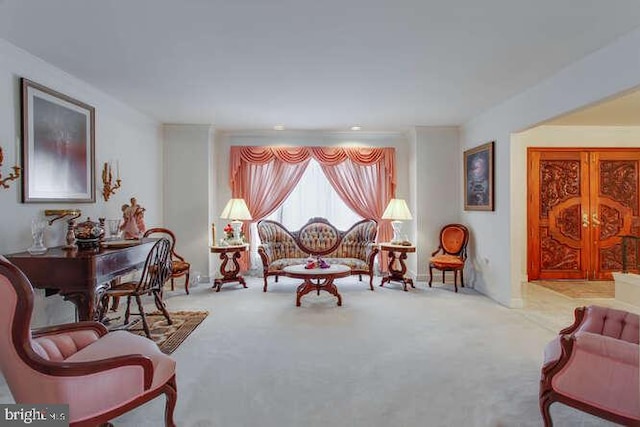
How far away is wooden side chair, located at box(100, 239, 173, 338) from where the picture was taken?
11.1 ft

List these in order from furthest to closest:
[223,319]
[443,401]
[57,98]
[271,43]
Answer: [223,319] → [57,98] → [271,43] → [443,401]

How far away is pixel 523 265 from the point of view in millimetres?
6090

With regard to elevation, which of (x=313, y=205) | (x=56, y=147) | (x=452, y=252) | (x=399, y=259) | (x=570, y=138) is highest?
(x=570, y=138)

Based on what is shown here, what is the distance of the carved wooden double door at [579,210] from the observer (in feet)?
19.6

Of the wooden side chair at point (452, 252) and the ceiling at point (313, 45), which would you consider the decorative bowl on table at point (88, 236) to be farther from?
the wooden side chair at point (452, 252)

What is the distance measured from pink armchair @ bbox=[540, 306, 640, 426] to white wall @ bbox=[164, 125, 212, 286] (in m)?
5.12

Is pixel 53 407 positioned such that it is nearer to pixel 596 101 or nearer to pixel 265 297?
pixel 265 297

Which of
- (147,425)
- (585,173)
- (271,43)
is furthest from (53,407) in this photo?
(585,173)

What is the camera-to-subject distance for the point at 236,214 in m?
5.78

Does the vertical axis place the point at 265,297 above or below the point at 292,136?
below

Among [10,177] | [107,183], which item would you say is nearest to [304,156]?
[107,183]

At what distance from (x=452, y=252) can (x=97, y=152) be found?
526cm

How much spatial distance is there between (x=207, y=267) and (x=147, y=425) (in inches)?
157

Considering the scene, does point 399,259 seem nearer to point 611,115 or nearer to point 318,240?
point 318,240
